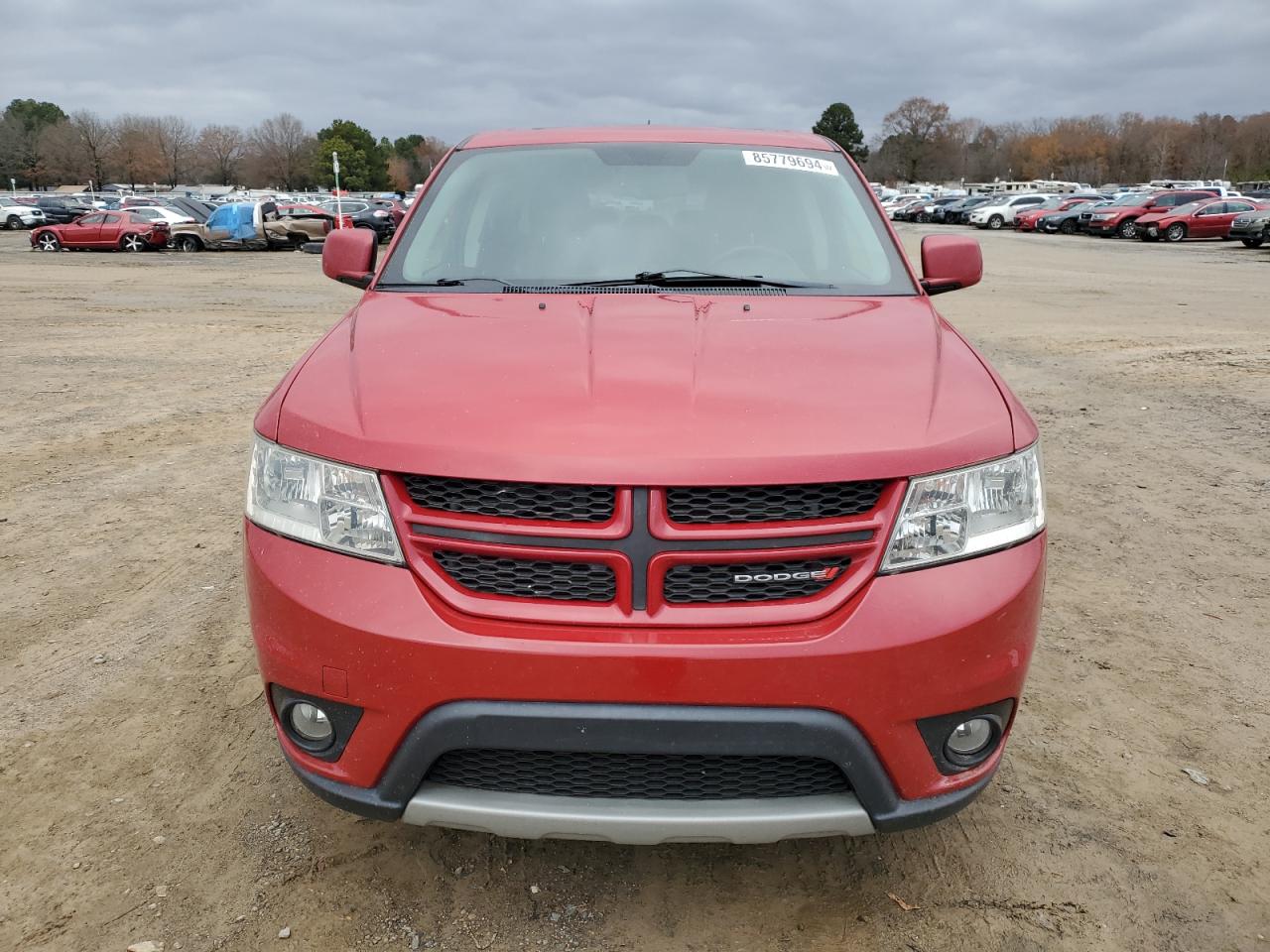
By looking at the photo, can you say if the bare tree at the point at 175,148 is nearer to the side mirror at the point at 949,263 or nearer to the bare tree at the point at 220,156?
the bare tree at the point at 220,156

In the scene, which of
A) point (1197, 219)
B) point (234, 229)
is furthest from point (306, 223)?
point (1197, 219)

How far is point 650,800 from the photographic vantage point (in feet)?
6.57

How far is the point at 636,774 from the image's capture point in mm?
2029

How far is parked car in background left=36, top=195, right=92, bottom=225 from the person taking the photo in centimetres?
4575

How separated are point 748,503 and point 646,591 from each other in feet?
0.89

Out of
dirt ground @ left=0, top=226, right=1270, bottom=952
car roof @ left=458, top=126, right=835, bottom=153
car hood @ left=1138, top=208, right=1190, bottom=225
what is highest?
car hood @ left=1138, top=208, right=1190, bottom=225

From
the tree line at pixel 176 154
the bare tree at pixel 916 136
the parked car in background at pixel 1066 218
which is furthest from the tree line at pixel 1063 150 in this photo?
the parked car in background at pixel 1066 218

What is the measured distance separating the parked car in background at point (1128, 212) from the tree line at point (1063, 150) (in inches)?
3166

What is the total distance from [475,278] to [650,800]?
1.80 m

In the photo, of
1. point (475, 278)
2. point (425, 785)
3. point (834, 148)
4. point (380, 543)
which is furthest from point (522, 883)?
point (834, 148)

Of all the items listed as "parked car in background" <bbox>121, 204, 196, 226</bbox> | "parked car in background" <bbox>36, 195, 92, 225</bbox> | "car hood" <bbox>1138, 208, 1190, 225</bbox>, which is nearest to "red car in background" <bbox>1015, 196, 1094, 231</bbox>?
"car hood" <bbox>1138, 208, 1190, 225</bbox>

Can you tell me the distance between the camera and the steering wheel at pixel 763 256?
10.4 ft

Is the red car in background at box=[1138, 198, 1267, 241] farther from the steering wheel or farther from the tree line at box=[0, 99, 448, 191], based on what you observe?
the tree line at box=[0, 99, 448, 191]

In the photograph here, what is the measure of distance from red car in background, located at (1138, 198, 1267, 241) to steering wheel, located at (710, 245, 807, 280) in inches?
1457
